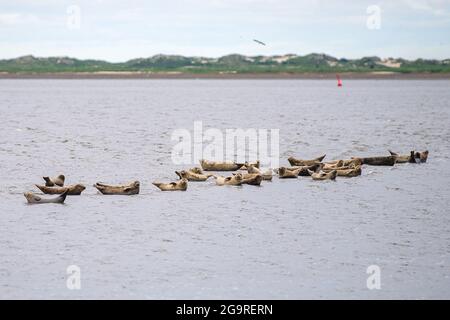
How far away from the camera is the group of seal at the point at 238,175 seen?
118 feet

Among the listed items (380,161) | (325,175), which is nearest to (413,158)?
(380,161)

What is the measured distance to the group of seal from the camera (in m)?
36.1

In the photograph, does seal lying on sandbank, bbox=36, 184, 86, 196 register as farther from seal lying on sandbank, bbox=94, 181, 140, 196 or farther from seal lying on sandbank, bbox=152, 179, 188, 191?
seal lying on sandbank, bbox=152, 179, 188, 191

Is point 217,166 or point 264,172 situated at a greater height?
point 264,172

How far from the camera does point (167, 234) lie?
2866cm

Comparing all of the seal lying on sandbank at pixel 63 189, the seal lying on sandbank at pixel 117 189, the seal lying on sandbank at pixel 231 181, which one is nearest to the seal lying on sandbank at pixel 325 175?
the seal lying on sandbank at pixel 231 181

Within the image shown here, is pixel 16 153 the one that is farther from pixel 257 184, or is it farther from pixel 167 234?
pixel 167 234

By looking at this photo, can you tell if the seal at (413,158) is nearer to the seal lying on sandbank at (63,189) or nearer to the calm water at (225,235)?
the calm water at (225,235)

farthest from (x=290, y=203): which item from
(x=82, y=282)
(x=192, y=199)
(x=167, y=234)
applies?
(x=82, y=282)

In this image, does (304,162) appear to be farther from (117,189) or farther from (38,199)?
(38,199)

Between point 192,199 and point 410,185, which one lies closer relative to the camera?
point 192,199

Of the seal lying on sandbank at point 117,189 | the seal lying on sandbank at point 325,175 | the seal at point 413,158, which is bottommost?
the seal at point 413,158

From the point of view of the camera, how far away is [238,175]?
131 ft
